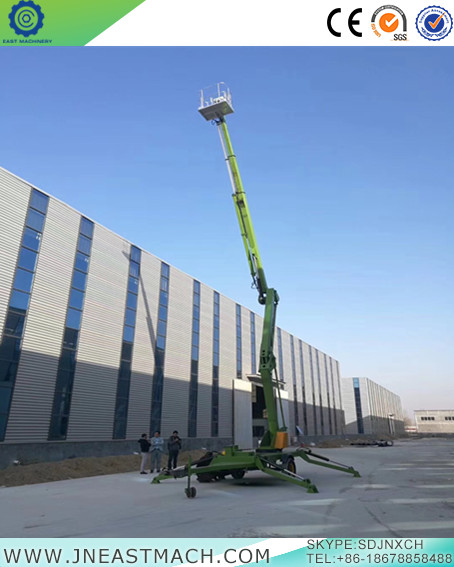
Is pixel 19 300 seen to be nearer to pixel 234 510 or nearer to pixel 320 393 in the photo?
pixel 234 510

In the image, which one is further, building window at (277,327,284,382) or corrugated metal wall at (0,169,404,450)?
building window at (277,327,284,382)

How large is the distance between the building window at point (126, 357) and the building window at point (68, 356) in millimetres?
3826

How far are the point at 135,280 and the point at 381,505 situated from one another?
22.8 m

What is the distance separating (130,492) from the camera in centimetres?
1197

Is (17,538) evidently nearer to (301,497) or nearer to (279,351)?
(301,497)

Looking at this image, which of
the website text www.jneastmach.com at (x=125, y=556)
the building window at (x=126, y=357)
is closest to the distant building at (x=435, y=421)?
the building window at (x=126, y=357)

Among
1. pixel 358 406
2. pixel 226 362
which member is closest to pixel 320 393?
pixel 226 362

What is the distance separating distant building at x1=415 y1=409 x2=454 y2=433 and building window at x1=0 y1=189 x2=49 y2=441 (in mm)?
119957

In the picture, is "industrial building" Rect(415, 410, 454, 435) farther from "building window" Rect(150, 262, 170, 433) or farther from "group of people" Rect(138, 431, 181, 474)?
"group of people" Rect(138, 431, 181, 474)

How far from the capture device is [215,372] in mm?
36438

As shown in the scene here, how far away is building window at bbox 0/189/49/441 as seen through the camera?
62.4 feet

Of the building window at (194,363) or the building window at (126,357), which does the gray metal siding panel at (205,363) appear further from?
the building window at (126,357)

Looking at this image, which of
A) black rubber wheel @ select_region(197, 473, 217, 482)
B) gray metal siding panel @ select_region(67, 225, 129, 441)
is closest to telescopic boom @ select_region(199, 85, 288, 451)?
black rubber wheel @ select_region(197, 473, 217, 482)

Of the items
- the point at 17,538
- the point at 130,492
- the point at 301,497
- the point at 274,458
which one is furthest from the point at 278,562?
the point at 274,458
